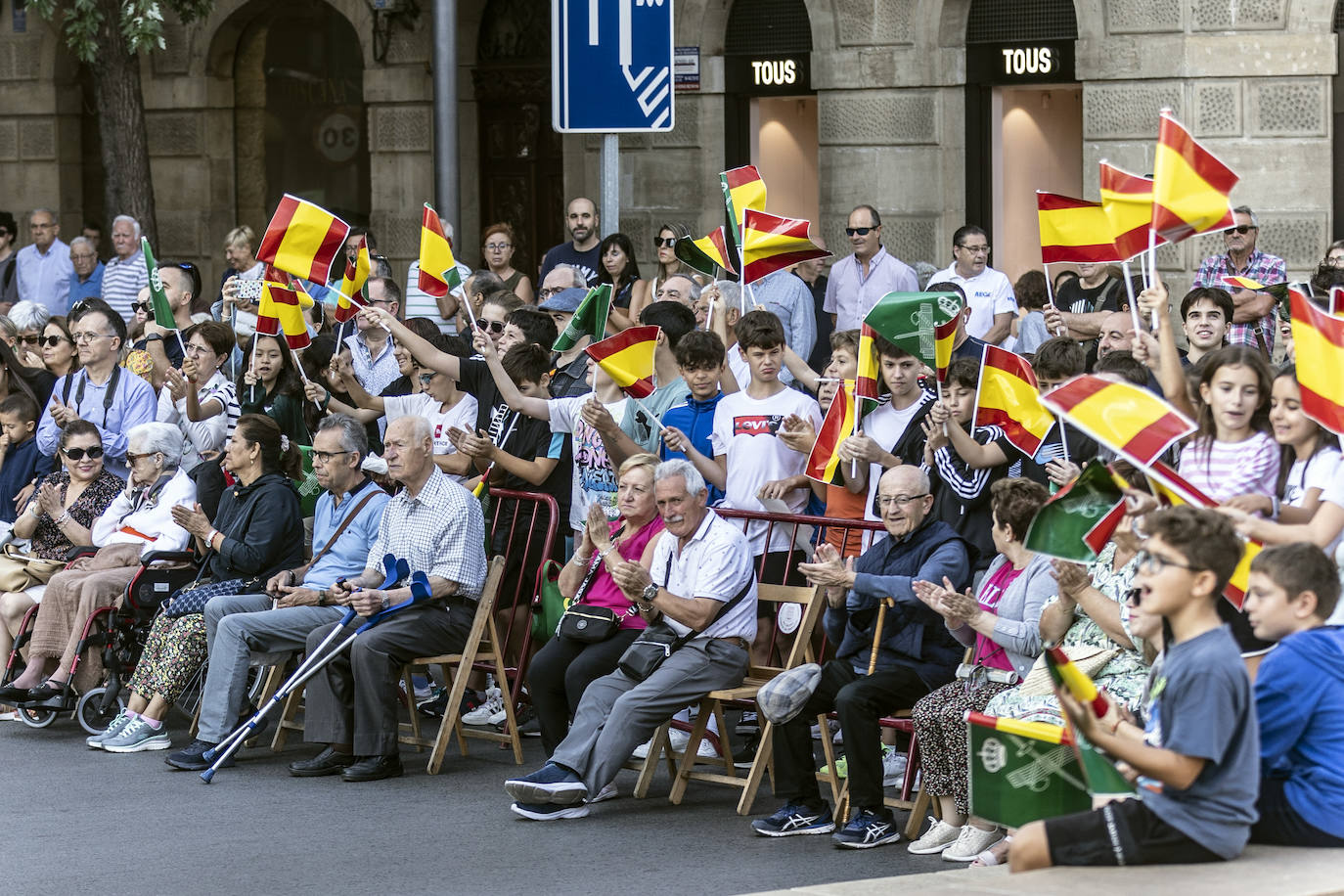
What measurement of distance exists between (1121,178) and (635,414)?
296 centimetres

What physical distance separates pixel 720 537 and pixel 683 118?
9.47m

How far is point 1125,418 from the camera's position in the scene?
6.59 meters

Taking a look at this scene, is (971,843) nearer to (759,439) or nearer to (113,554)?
(759,439)

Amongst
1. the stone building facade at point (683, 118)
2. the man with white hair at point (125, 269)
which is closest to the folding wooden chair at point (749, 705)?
the stone building facade at point (683, 118)

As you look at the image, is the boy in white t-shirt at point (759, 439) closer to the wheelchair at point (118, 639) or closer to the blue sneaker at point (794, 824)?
the blue sneaker at point (794, 824)

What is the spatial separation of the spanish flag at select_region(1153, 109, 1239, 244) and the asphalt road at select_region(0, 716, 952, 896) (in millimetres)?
2490

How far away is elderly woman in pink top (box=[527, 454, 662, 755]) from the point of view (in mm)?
9258

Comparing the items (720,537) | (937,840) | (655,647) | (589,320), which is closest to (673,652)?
(655,647)

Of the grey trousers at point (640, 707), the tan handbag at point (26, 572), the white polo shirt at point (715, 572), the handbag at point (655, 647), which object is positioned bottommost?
the grey trousers at point (640, 707)

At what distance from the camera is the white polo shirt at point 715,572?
8.86 m

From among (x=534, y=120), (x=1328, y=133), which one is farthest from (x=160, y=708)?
(x=534, y=120)

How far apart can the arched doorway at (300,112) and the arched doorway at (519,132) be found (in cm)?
130

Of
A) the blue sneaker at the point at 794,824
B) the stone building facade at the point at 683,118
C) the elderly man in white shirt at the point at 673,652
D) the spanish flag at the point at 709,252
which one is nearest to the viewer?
the blue sneaker at the point at 794,824

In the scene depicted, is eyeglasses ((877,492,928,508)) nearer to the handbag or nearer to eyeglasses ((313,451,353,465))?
the handbag
